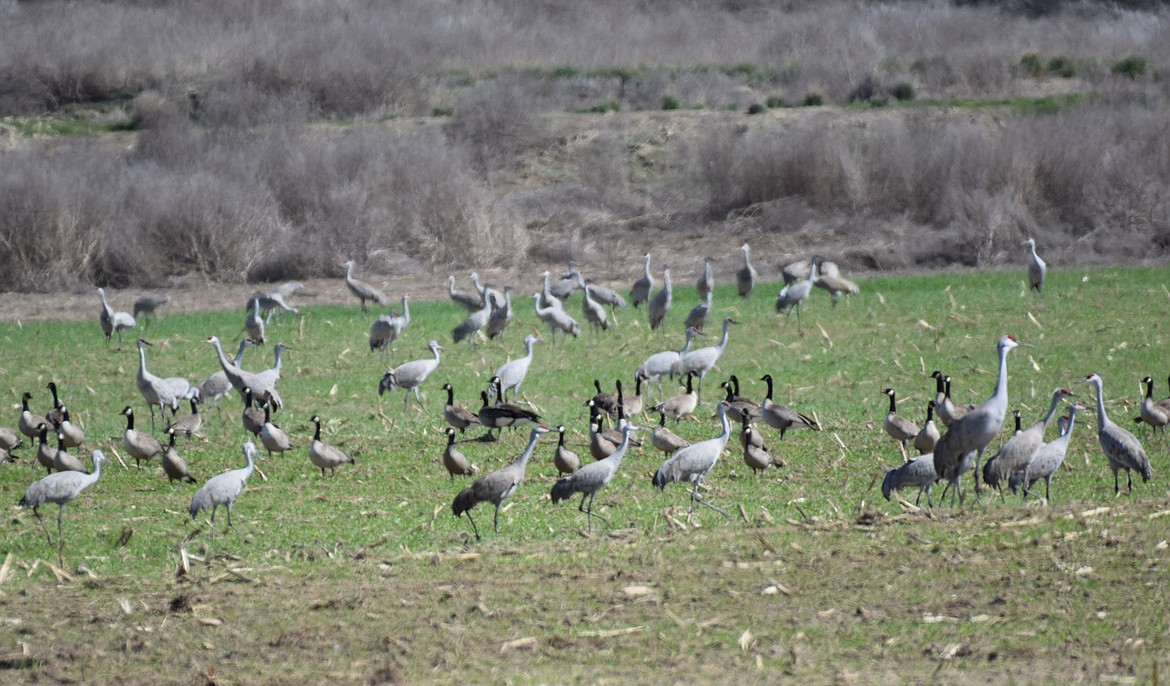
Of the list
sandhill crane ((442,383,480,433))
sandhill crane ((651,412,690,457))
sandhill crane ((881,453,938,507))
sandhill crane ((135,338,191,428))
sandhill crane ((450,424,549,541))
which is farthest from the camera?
sandhill crane ((135,338,191,428))

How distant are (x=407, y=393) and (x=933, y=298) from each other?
1273 centimetres

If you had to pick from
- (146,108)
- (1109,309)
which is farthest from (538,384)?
(146,108)

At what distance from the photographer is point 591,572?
10.2m

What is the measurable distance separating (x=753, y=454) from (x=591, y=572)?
432 centimetres

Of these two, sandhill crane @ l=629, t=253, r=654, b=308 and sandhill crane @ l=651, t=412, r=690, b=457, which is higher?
sandhill crane @ l=651, t=412, r=690, b=457

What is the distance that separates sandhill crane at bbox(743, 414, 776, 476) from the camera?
1426cm

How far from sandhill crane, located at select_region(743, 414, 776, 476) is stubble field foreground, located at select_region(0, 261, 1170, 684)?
0.45 feet

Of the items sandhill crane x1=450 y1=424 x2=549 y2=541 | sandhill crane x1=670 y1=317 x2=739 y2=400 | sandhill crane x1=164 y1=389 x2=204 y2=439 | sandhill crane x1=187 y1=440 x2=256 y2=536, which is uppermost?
sandhill crane x1=450 y1=424 x2=549 y2=541

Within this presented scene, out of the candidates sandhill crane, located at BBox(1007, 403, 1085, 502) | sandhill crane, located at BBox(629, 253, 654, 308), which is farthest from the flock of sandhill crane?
sandhill crane, located at BBox(629, 253, 654, 308)

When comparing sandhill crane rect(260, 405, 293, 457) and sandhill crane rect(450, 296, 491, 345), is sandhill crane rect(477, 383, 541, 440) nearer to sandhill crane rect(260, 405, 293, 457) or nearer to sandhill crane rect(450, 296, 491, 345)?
sandhill crane rect(260, 405, 293, 457)

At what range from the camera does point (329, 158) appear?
1714 inches

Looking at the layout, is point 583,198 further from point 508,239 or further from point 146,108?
point 146,108

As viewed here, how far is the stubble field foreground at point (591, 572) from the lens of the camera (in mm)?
8656

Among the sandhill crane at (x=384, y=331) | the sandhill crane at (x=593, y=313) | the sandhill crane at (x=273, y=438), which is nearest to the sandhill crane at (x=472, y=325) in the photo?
the sandhill crane at (x=384, y=331)
